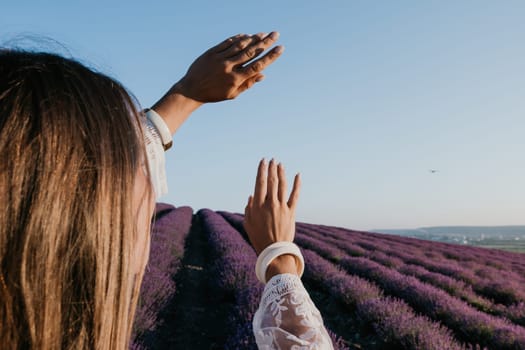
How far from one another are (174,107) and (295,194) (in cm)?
34

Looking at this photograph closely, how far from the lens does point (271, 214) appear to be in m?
0.88

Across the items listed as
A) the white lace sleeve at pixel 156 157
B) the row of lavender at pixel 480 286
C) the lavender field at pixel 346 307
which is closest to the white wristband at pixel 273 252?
the white lace sleeve at pixel 156 157

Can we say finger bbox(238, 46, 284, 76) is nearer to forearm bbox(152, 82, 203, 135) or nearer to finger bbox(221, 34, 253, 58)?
finger bbox(221, 34, 253, 58)

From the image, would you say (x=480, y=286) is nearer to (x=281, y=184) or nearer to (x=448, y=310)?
(x=448, y=310)

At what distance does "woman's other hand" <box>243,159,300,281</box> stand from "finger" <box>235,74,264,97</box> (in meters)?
0.21

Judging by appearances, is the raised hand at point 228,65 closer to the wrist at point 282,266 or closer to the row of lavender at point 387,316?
the wrist at point 282,266

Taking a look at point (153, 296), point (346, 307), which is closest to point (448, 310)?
point (346, 307)

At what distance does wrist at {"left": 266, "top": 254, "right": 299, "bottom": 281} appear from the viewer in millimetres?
868

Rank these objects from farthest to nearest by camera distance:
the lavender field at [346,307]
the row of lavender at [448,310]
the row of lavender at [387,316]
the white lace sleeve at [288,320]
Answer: the row of lavender at [448,310]
the lavender field at [346,307]
the row of lavender at [387,316]
the white lace sleeve at [288,320]

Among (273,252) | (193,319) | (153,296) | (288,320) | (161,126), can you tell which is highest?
(161,126)

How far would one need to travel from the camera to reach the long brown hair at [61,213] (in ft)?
1.86

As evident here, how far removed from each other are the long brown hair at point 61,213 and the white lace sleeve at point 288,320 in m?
0.27

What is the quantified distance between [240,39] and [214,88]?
12 cm

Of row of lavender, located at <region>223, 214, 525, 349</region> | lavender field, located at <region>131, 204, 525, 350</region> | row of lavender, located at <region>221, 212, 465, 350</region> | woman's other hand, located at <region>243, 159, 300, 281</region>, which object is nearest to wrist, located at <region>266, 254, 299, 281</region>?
woman's other hand, located at <region>243, 159, 300, 281</region>
